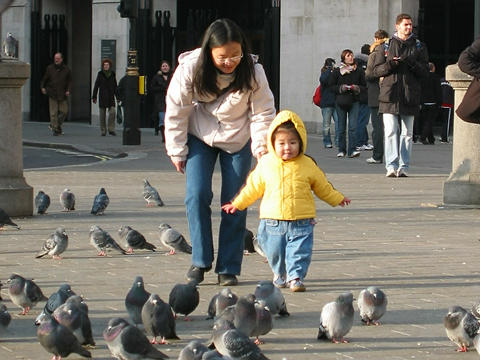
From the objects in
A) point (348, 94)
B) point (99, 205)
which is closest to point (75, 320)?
point (99, 205)

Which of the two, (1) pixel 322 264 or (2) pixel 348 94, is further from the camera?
(2) pixel 348 94

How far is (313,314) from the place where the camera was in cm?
755

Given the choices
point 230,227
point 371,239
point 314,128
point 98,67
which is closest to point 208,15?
point 98,67

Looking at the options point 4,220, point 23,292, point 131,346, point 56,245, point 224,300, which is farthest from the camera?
point 4,220

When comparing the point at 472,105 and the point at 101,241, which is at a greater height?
the point at 472,105

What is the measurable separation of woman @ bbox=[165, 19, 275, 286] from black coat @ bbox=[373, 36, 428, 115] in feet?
27.8

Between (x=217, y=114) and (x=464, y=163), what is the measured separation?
18.4 ft

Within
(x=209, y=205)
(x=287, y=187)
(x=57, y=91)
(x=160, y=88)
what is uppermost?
(x=160, y=88)

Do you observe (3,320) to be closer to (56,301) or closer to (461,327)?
(56,301)

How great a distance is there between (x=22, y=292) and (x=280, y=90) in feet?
71.1

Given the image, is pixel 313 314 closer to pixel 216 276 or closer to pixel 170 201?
pixel 216 276

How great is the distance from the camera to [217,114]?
27.6 feet

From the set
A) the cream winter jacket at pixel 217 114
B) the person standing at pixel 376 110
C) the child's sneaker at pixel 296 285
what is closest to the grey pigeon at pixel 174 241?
the cream winter jacket at pixel 217 114

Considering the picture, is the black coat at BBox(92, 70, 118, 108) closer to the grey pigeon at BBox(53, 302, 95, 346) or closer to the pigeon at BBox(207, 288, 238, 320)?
the pigeon at BBox(207, 288, 238, 320)
